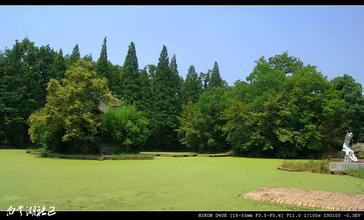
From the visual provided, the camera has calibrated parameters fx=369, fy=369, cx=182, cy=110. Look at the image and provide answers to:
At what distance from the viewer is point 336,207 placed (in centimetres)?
591

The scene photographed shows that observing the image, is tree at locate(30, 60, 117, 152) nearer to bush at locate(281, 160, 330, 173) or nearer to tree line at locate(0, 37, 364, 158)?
tree line at locate(0, 37, 364, 158)

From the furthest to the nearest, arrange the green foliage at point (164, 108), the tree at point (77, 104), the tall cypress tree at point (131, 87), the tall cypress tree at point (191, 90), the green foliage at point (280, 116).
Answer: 1. the tall cypress tree at point (191, 90)
2. the green foliage at point (164, 108)
3. the tall cypress tree at point (131, 87)
4. the green foliage at point (280, 116)
5. the tree at point (77, 104)

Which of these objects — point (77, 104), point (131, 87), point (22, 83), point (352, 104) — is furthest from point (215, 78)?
point (77, 104)

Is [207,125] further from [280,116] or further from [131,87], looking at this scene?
[131,87]

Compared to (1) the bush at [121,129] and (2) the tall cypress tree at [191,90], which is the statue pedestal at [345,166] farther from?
(2) the tall cypress tree at [191,90]

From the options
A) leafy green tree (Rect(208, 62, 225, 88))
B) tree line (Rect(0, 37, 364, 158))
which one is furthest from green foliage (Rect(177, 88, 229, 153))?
leafy green tree (Rect(208, 62, 225, 88))

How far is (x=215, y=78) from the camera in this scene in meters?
44.0

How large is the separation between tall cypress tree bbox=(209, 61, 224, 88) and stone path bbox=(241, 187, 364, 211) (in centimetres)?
3592

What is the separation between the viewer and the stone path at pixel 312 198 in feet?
19.9

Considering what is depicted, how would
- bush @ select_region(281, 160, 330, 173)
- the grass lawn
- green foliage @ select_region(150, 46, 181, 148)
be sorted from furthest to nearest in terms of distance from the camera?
green foliage @ select_region(150, 46, 181, 148) → bush @ select_region(281, 160, 330, 173) → the grass lawn

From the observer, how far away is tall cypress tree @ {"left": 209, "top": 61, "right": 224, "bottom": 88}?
43.5 meters

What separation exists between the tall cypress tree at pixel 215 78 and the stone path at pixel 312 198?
35.9m
